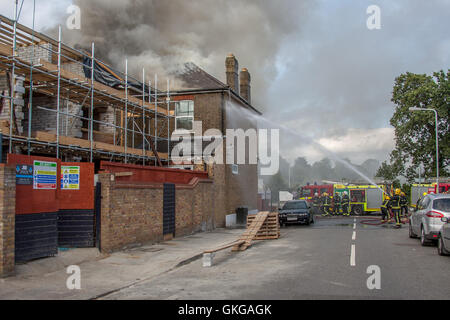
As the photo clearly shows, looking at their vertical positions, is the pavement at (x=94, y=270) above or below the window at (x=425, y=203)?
below

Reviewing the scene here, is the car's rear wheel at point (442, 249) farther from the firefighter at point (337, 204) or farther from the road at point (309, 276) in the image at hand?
the firefighter at point (337, 204)

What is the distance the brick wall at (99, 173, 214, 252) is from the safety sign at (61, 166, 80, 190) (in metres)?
0.62

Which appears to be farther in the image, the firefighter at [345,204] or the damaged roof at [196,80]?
the firefighter at [345,204]

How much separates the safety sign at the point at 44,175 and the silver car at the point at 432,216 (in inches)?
398

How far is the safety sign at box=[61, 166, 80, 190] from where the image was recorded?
1083cm

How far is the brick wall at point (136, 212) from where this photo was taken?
10883 millimetres

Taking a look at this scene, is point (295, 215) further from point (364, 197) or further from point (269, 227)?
point (364, 197)

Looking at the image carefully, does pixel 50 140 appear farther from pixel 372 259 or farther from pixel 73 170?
pixel 372 259

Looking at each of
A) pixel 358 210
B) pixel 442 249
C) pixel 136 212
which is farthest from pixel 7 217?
pixel 358 210

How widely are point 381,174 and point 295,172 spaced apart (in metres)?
70.0

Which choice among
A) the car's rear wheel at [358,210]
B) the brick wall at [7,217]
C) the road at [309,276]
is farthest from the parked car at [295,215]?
the brick wall at [7,217]

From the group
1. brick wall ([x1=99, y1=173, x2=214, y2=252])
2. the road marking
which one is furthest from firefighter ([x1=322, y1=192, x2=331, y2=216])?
the road marking

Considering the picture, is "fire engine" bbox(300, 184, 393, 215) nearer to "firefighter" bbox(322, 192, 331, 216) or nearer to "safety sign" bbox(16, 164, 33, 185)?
"firefighter" bbox(322, 192, 331, 216)
